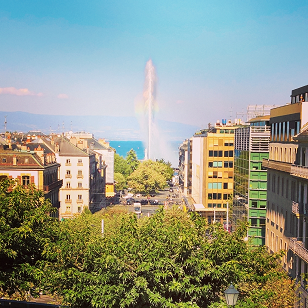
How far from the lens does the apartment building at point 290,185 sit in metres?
40.8

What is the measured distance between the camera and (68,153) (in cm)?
10769

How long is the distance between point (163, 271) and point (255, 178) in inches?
1575

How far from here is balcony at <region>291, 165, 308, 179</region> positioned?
39.4 m

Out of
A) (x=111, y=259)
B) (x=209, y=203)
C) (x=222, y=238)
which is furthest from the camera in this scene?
(x=209, y=203)

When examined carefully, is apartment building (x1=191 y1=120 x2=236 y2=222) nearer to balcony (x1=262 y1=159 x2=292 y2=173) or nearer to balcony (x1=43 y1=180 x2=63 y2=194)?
balcony (x1=43 y1=180 x2=63 y2=194)

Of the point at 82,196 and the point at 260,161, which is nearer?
the point at 260,161

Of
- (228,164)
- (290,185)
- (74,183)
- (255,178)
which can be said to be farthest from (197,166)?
(290,185)

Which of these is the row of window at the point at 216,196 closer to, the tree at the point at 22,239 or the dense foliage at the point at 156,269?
the tree at the point at 22,239

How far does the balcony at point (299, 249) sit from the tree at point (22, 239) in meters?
15.8

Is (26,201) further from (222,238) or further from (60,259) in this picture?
(222,238)

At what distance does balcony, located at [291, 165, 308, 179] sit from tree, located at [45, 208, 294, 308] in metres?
14.3

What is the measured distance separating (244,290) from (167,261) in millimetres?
5134

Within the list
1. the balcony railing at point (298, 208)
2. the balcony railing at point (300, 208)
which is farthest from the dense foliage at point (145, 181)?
the balcony railing at point (300, 208)

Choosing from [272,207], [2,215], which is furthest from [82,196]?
[2,215]
